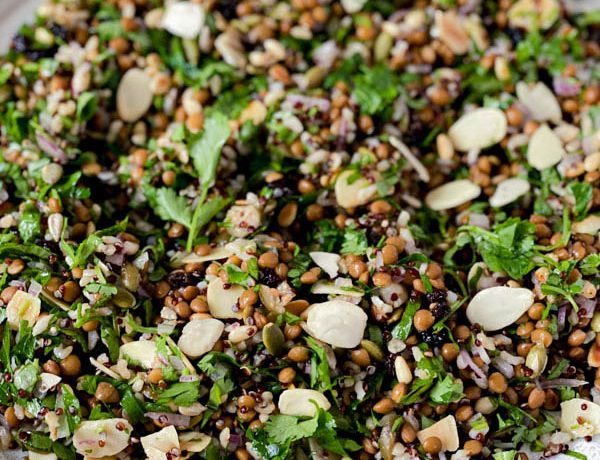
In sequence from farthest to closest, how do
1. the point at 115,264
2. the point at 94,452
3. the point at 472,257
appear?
the point at 472,257
the point at 115,264
the point at 94,452

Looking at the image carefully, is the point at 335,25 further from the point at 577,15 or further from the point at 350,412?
the point at 350,412

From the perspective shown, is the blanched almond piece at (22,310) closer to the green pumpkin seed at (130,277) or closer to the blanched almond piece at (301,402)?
the green pumpkin seed at (130,277)

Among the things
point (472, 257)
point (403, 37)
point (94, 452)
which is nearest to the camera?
point (94, 452)

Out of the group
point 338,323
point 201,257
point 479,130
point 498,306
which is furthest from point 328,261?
point 479,130

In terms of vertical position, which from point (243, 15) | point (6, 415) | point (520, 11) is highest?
point (243, 15)

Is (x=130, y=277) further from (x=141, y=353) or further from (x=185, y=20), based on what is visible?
(x=185, y=20)

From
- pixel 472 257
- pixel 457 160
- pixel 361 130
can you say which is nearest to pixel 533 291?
pixel 472 257

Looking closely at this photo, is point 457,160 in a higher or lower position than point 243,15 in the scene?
lower
